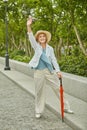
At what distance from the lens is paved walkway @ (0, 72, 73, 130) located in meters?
8.07

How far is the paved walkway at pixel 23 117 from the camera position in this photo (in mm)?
8070

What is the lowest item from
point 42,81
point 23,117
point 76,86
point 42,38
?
point 23,117

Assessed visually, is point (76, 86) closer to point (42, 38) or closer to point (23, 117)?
point (23, 117)

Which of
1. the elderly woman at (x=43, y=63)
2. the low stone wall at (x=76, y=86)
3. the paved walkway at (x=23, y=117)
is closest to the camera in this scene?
the paved walkway at (x=23, y=117)

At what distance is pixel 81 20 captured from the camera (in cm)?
1970

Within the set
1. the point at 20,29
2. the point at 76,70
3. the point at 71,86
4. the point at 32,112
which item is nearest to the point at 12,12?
the point at 20,29

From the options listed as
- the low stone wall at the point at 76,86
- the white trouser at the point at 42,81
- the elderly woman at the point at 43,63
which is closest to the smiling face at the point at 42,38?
the elderly woman at the point at 43,63

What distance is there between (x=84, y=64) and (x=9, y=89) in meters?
3.02

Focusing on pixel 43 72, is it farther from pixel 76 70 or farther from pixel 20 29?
pixel 20 29

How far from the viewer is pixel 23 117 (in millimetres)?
9172

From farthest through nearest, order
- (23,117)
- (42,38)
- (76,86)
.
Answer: (76,86) → (23,117) → (42,38)

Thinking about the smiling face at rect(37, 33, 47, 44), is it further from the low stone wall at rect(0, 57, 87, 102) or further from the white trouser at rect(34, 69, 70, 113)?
the low stone wall at rect(0, 57, 87, 102)

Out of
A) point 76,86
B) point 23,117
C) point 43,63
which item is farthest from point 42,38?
point 76,86

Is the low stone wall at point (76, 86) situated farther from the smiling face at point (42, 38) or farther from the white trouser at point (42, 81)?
the smiling face at point (42, 38)
